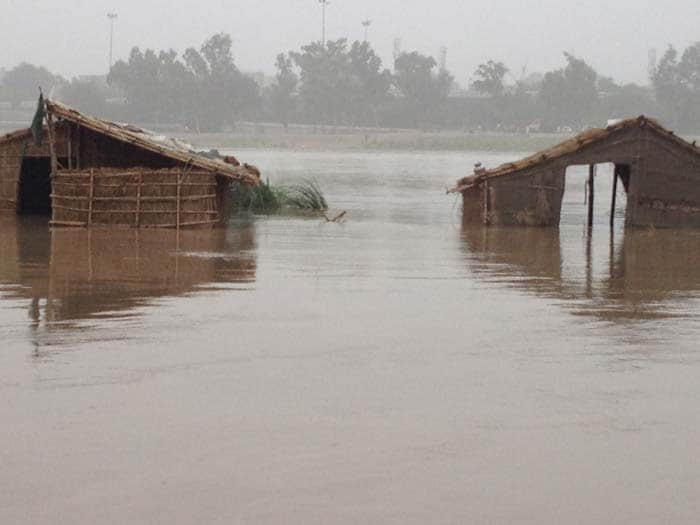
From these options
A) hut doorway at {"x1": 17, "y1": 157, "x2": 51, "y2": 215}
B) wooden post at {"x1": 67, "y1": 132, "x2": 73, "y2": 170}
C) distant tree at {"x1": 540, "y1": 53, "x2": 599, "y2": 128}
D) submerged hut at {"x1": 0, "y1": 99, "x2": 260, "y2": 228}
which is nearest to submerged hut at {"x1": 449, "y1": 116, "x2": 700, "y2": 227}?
submerged hut at {"x1": 0, "y1": 99, "x2": 260, "y2": 228}

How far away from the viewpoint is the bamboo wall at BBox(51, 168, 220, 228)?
19.9 m

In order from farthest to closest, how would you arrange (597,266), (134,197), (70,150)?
(70,150)
(134,197)
(597,266)

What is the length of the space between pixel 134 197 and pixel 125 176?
1.23ft

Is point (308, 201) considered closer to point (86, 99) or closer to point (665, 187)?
point (665, 187)

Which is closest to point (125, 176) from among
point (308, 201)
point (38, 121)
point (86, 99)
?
point (38, 121)

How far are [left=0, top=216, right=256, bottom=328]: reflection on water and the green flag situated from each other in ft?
4.83

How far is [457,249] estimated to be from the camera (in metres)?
18.0

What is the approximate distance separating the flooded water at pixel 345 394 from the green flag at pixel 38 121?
5527mm

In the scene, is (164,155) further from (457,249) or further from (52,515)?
(52,515)

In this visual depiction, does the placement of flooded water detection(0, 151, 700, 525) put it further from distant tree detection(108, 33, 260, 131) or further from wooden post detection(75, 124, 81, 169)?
distant tree detection(108, 33, 260, 131)

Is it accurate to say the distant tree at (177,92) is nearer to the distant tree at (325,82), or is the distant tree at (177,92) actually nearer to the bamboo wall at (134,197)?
the distant tree at (325,82)

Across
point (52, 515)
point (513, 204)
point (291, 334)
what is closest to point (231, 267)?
point (291, 334)

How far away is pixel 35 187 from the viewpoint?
78.4 feet

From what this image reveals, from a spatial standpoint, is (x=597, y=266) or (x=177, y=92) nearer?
(x=597, y=266)
